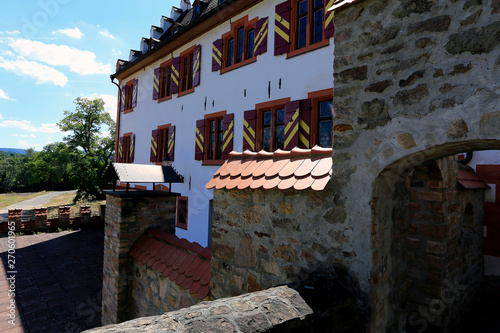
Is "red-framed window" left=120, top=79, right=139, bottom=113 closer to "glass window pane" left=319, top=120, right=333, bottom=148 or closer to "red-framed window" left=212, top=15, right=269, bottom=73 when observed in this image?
"red-framed window" left=212, top=15, right=269, bottom=73

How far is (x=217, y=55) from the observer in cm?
896

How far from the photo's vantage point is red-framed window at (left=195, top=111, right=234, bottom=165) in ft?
27.7

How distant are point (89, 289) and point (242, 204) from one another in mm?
5780

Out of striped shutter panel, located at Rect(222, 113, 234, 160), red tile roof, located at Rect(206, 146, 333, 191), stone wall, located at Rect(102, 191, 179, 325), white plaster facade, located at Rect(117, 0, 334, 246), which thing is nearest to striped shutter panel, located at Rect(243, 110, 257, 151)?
white plaster facade, located at Rect(117, 0, 334, 246)

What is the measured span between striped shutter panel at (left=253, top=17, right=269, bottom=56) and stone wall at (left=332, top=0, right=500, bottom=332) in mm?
5925

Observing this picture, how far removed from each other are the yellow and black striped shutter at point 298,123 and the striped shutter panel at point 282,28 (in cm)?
147

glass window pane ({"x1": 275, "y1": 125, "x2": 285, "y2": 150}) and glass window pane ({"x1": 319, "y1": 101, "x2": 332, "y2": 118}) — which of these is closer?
glass window pane ({"x1": 319, "y1": 101, "x2": 332, "y2": 118})

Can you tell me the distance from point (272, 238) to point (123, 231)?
2893mm

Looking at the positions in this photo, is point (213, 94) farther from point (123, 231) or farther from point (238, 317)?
point (238, 317)

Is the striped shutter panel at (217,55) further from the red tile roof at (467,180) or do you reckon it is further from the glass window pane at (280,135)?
the red tile roof at (467,180)

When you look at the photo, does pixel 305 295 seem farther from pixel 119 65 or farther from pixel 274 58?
pixel 119 65

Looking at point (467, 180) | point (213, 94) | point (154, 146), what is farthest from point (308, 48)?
point (154, 146)

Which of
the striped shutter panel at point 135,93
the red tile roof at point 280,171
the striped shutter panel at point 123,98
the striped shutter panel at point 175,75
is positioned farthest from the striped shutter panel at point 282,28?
the striped shutter panel at point 123,98

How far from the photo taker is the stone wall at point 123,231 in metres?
4.21
